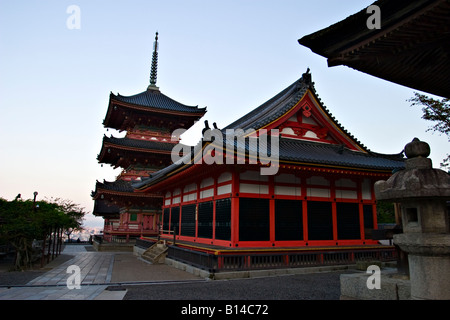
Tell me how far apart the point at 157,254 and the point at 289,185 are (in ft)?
28.1

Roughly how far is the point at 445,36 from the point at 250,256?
359 inches

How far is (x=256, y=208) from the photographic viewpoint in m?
12.9

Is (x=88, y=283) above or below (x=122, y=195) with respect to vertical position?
below

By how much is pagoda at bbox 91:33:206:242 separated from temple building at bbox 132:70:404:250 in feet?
36.2

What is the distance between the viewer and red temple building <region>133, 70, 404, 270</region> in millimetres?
12383

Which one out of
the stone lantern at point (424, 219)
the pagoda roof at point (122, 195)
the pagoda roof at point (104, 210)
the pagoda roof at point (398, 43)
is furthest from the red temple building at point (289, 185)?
the pagoda roof at point (104, 210)

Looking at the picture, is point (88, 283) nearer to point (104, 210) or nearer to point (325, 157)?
point (325, 157)

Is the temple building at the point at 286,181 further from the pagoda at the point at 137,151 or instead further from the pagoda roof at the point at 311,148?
the pagoda at the point at 137,151

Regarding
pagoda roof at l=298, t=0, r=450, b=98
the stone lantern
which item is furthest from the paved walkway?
pagoda roof at l=298, t=0, r=450, b=98

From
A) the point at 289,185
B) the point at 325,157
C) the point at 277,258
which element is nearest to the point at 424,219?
the point at 277,258

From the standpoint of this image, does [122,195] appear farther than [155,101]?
No

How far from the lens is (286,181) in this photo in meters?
13.6

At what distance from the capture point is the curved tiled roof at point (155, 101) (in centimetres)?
2908
